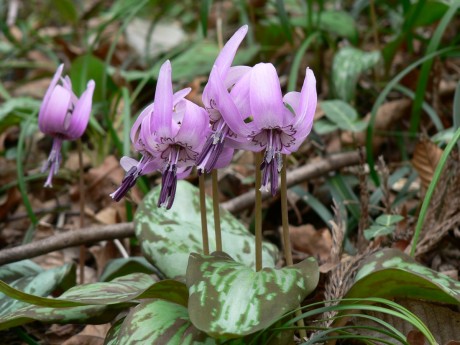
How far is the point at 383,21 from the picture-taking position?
4023mm

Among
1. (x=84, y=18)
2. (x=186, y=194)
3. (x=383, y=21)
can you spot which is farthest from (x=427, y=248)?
(x=84, y=18)

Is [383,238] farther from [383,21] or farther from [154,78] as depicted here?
[383,21]

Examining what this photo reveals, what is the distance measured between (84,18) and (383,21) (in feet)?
7.01

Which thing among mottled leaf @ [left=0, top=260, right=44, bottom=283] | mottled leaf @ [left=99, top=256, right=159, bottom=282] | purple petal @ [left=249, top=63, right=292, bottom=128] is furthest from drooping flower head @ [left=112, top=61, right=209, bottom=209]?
mottled leaf @ [left=0, top=260, right=44, bottom=283]

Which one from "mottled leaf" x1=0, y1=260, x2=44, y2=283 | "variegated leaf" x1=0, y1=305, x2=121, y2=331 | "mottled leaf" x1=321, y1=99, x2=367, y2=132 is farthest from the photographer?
"mottled leaf" x1=321, y1=99, x2=367, y2=132

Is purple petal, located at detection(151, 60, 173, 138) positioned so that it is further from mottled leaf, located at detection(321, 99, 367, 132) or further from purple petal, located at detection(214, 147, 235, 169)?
mottled leaf, located at detection(321, 99, 367, 132)

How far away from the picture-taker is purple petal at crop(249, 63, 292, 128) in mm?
1193

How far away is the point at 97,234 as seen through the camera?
2.03 m

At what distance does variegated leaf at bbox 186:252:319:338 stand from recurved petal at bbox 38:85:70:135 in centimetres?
75

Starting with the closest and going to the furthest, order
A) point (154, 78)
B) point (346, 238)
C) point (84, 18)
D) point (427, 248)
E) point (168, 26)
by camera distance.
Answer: point (427, 248)
point (346, 238)
point (154, 78)
point (84, 18)
point (168, 26)

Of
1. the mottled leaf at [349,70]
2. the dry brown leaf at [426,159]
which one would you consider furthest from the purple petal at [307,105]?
the mottled leaf at [349,70]

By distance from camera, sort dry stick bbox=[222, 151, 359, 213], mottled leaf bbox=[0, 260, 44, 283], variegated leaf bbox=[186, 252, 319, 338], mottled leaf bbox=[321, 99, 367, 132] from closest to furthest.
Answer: variegated leaf bbox=[186, 252, 319, 338] → mottled leaf bbox=[0, 260, 44, 283] → dry stick bbox=[222, 151, 359, 213] → mottled leaf bbox=[321, 99, 367, 132]

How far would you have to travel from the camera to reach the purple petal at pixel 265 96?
47.0 inches

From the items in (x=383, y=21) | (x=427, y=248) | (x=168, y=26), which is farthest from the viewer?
(x=168, y=26)
